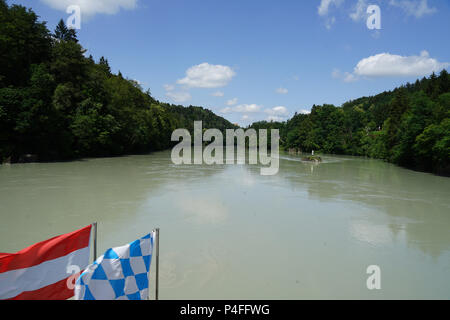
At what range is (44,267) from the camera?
11.4 ft

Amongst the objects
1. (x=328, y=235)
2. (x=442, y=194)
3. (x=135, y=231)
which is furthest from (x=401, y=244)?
(x=442, y=194)

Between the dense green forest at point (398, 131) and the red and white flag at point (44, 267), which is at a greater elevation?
the dense green forest at point (398, 131)

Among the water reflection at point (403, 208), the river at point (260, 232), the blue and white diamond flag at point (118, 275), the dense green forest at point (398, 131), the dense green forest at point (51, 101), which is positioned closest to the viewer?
the blue and white diamond flag at point (118, 275)

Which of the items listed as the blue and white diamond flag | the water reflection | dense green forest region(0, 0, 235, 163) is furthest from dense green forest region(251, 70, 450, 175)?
dense green forest region(0, 0, 235, 163)

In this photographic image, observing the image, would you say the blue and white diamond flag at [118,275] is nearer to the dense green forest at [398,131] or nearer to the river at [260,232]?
the river at [260,232]

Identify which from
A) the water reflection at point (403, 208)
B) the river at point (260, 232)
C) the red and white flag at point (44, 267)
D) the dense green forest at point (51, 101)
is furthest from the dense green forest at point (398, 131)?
the dense green forest at point (51, 101)

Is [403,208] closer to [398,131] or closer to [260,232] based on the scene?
[260,232]

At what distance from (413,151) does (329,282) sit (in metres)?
33.9

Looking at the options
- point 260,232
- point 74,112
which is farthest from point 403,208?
point 74,112

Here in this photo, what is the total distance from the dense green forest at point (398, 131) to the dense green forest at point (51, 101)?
38122mm

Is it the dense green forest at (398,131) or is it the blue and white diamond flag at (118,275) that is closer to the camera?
the blue and white diamond flag at (118,275)

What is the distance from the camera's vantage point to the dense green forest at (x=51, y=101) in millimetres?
29062

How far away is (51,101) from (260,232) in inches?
1275

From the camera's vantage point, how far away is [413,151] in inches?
1328
